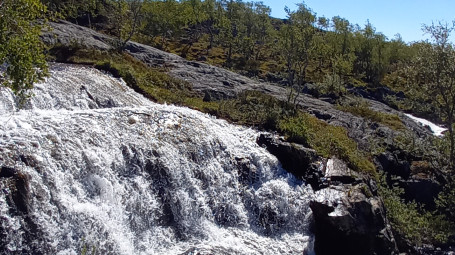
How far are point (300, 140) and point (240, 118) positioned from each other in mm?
4847

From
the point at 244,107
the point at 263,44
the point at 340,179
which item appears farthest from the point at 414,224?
the point at 263,44

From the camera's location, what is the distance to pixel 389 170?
29969 millimetres

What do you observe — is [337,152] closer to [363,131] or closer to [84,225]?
[363,131]

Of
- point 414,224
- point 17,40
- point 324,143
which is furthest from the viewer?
Result: point 324,143

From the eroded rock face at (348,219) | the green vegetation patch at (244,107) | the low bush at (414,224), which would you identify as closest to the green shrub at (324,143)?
the green vegetation patch at (244,107)

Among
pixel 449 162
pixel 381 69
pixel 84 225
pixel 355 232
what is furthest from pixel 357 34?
pixel 84 225

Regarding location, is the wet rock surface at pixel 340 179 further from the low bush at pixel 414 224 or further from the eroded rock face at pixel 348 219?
the low bush at pixel 414 224

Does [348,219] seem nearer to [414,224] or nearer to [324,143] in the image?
[414,224]

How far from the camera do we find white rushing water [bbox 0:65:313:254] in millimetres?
12570

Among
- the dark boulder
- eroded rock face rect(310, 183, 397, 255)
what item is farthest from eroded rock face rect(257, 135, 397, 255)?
the dark boulder

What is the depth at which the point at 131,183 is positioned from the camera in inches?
634

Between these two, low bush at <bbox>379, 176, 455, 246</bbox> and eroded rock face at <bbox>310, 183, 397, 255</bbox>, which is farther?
low bush at <bbox>379, 176, 455, 246</bbox>

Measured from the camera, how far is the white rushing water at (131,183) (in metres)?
12.6

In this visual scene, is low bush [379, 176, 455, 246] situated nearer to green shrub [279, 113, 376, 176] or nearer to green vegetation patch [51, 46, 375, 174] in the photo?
green shrub [279, 113, 376, 176]
